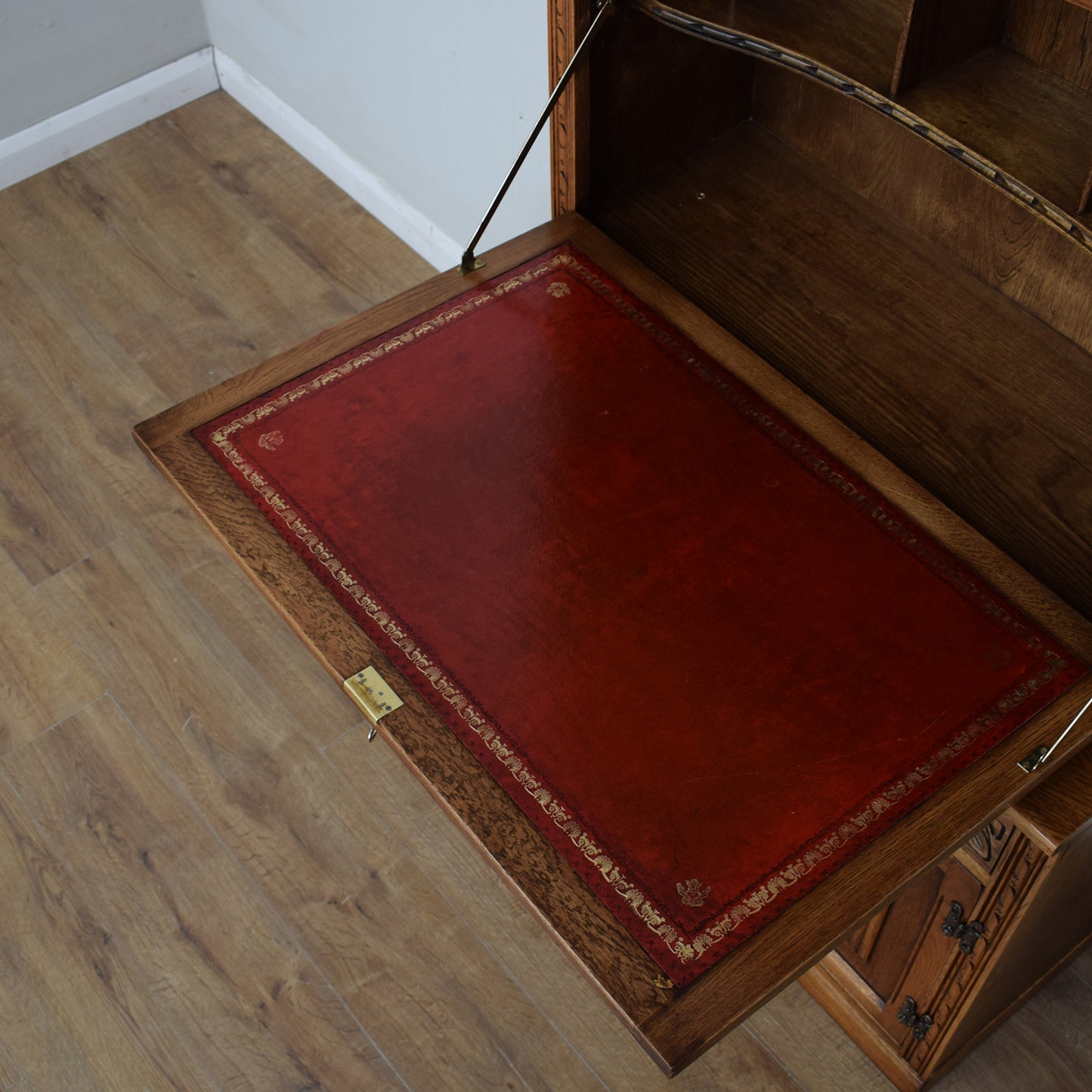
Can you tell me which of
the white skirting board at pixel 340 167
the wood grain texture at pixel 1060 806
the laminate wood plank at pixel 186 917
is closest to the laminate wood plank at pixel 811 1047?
the laminate wood plank at pixel 186 917

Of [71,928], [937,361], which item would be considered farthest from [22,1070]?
[937,361]

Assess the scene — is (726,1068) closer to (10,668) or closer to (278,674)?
(278,674)

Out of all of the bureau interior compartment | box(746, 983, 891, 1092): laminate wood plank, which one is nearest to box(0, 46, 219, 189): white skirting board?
the bureau interior compartment

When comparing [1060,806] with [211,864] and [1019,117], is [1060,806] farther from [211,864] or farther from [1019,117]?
[211,864]

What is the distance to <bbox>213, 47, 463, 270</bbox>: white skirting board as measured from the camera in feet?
9.32

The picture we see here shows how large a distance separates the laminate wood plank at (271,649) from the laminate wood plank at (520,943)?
6 centimetres

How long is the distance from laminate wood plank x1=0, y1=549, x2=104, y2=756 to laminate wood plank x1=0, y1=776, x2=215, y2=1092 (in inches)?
9.2

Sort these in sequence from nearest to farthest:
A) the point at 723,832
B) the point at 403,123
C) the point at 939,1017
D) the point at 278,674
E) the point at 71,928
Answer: the point at 723,832, the point at 939,1017, the point at 71,928, the point at 278,674, the point at 403,123

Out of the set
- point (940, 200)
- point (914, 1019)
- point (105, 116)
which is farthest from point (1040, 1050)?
point (105, 116)

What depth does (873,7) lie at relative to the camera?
1.42 m

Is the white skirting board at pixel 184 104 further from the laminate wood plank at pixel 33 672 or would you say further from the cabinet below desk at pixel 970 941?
the cabinet below desk at pixel 970 941

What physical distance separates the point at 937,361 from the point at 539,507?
1.84 ft

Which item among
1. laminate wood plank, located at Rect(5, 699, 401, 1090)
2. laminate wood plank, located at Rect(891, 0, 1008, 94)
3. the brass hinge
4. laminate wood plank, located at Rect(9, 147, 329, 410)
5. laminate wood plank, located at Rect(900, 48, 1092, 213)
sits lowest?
laminate wood plank, located at Rect(5, 699, 401, 1090)

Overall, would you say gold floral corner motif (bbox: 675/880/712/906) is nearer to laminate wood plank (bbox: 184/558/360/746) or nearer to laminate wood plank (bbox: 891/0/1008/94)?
laminate wood plank (bbox: 891/0/1008/94)
